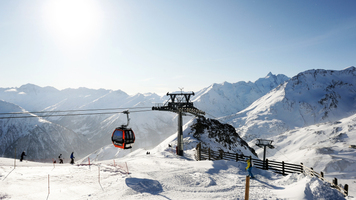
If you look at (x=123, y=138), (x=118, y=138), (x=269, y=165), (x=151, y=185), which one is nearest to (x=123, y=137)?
(x=123, y=138)

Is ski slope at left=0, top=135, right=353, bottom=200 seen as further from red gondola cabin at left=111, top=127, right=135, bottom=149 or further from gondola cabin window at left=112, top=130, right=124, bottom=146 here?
gondola cabin window at left=112, top=130, right=124, bottom=146

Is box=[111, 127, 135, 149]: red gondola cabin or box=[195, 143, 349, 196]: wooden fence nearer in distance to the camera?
box=[195, 143, 349, 196]: wooden fence

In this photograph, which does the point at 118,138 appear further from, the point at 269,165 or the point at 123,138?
the point at 269,165

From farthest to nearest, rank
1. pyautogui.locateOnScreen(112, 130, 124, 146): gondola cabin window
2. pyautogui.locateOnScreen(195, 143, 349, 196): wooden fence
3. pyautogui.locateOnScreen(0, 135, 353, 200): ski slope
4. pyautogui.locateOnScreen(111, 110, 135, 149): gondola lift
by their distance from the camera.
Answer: pyautogui.locateOnScreen(112, 130, 124, 146): gondola cabin window < pyautogui.locateOnScreen(111, 110, 135, 149): gondola lift < pyautogui.locateOnScreen(195, 143, 349, 196): wooden fence < pyautogui.locateOnScreen(0, 135, 353, 200): ski slope

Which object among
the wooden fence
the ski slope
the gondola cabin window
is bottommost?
the wooden fence

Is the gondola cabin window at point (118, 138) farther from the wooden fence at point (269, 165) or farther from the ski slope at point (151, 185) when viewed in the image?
the wooden fence at point (269, 165)

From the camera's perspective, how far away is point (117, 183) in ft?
46.0

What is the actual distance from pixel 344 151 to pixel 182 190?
8709 inches

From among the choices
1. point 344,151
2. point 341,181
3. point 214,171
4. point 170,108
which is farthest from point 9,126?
point 344,151

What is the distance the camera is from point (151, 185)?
13695 mm

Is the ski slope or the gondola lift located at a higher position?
the gondola lift

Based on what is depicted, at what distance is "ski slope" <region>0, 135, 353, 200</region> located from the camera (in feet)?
39.6

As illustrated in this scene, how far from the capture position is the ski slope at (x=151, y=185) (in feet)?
39.6

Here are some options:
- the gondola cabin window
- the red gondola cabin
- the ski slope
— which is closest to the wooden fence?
the ski slope
